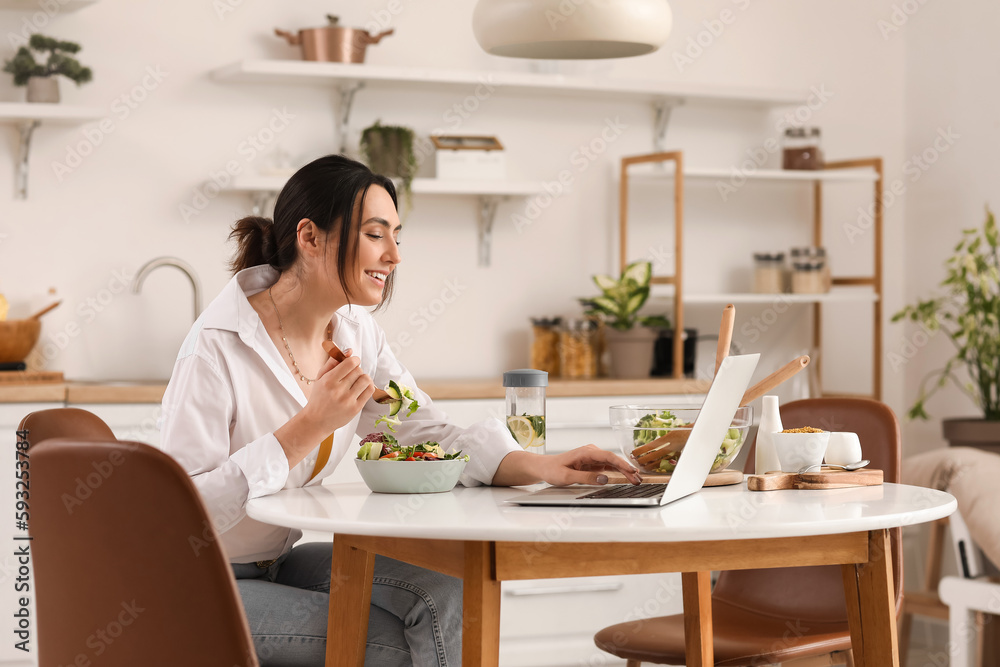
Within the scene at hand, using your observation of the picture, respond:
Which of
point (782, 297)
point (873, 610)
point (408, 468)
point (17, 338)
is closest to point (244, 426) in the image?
point (408, 468)

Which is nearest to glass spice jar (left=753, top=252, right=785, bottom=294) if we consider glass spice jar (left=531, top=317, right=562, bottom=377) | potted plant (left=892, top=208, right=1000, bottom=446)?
potted plant (left=892, top=208, right=1000, bottom=446)

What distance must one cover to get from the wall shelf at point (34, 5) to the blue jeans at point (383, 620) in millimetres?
2154

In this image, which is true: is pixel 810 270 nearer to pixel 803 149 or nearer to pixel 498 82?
pixel 803 149

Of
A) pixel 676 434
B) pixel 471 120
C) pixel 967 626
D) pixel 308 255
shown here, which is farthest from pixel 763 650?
pixel 471 120

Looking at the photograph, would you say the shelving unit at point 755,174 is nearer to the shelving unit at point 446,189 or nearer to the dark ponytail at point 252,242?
the shelving unit at point 446,189

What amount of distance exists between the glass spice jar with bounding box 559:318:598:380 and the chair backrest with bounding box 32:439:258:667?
2.45 meters

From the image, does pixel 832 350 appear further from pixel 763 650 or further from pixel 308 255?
pixel 308 255

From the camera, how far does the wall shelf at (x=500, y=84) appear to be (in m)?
3.27

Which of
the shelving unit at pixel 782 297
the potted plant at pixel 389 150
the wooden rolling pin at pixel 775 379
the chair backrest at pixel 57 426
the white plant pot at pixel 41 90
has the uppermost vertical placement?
the white plant pot at pixel 41 90

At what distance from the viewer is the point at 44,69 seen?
3.12 metres

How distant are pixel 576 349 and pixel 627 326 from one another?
0.60ft

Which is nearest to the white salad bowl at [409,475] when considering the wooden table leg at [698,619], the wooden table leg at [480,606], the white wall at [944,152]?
the wooden table leg at [480,606]

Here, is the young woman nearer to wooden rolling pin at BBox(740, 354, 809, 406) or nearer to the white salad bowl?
the white salad bowl

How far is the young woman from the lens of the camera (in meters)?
1.57
